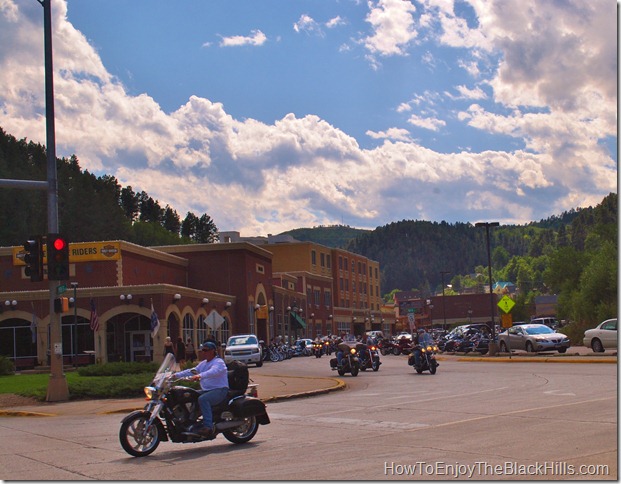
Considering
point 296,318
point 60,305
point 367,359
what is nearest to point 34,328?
point 367,359

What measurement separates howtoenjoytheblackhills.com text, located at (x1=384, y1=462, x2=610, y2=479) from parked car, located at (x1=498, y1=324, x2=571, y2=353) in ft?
109

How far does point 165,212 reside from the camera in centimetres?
17500

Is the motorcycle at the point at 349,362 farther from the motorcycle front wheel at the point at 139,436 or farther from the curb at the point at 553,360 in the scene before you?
the motorcycle front wheel at the point at 139,436

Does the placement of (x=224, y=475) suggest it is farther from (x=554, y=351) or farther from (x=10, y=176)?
(x=10, y=176)

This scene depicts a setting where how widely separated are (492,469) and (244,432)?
4895 millimetres

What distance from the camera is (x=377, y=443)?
12.6 metres

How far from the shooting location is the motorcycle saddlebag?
43.3 feet

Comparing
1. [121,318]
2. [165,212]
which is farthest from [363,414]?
[165,212]

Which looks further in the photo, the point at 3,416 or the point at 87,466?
the point at 3,416

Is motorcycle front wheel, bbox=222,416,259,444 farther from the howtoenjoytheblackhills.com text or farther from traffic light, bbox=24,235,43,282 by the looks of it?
traffic light, bbox=24,235,43,282

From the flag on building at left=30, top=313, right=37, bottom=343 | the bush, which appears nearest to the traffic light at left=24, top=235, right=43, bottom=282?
the bush

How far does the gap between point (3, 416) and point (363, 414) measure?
1007 cm

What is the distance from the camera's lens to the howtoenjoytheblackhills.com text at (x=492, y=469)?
938cm

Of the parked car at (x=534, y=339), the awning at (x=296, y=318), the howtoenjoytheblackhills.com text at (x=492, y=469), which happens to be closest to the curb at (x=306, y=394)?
the howtoenjoytheblackhills.com text at (x=492, y=469)
